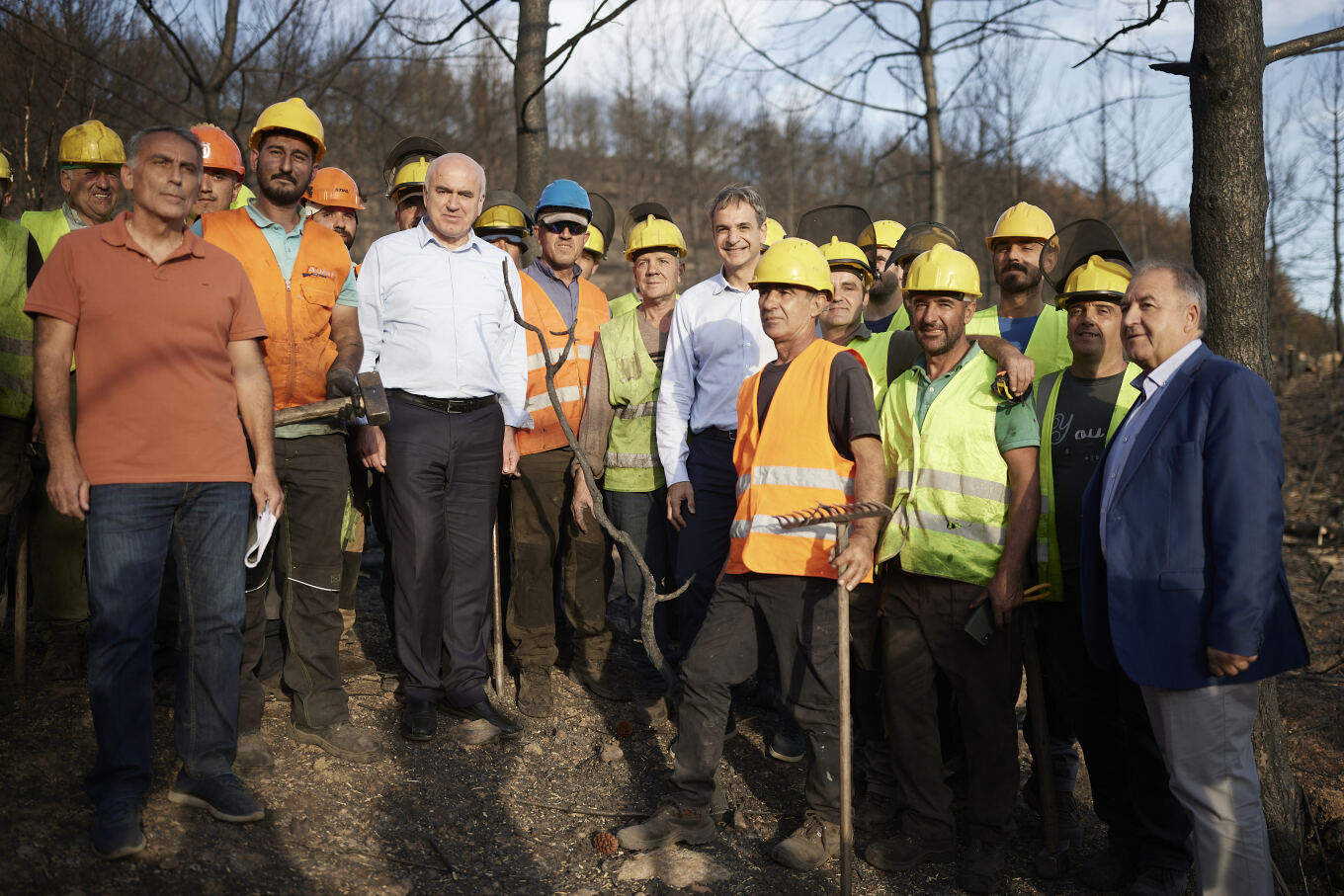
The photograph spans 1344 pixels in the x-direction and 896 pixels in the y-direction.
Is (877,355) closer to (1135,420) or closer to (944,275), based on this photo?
(944,275)

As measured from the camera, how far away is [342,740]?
4180 millimetres

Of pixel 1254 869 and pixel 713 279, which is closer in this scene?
pixel 1254 869

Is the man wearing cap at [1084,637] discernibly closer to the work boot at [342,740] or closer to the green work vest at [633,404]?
the green work vest at [633,404]

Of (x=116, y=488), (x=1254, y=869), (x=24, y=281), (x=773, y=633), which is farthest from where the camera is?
(x=24, y=281)

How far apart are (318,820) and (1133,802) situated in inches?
121

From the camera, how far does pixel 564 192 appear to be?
5129mm

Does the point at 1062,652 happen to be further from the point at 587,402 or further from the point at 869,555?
the point at 587,402


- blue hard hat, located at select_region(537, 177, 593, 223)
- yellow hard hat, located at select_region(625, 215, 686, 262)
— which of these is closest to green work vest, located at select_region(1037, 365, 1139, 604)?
yellow hard hat, located at select_region(625, 215, 686, 262)

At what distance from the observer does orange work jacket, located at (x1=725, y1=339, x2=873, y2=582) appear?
12.1ft

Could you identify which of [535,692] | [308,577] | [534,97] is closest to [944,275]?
[535,692]

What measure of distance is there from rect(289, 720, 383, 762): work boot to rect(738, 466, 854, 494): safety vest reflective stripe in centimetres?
201

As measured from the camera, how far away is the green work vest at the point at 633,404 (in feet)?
16.6

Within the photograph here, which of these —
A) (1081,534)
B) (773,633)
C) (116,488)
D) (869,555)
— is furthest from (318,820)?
(1081,534)

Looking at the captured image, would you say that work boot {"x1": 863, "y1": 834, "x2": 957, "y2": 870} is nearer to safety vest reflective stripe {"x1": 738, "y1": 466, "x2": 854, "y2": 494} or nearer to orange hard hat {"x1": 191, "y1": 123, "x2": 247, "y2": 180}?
safety vest reflective stripe {"x1": 738, "y1": 466, "x2": 854, "y2": 494}
